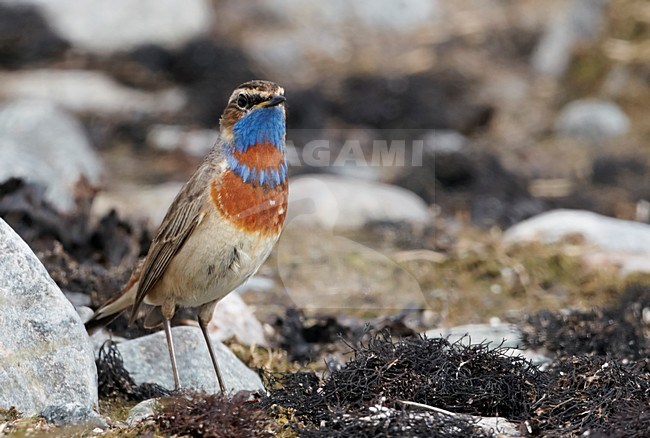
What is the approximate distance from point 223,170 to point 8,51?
877cm

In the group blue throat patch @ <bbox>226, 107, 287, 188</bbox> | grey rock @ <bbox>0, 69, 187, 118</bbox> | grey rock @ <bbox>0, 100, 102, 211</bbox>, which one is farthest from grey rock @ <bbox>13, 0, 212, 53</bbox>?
blue throat patch @ <bbox>226, 107, 287, 188</bbox>

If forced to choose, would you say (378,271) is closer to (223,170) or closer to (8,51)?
(223,170)

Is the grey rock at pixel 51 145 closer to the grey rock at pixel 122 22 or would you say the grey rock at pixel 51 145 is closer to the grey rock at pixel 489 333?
the grey rock at pixel 122 22

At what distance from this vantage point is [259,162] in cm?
554

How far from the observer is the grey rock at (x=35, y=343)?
477cm

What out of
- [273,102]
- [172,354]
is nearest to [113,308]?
[172,354]

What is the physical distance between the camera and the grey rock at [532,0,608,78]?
13781 millimetres


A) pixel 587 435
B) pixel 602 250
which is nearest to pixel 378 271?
pixel 602 250

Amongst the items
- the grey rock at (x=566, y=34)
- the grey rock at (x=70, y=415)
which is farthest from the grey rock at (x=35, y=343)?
the grey rock at (x=566, y=34)

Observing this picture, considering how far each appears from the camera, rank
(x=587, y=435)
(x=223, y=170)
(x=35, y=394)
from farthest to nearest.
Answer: (x=223, y=170), (x=35, y=394), (x=587, y=435)

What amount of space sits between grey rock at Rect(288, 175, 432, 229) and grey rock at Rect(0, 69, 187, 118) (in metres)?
3.46

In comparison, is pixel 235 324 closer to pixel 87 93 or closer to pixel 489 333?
pixel 489 333

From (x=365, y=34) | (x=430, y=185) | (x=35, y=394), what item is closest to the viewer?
(x=35, y=394)

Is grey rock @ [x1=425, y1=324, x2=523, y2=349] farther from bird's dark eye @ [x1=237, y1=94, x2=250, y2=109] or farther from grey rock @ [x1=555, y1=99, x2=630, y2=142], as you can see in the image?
grey rock @ [x1=555, y1=99, x2=630, y2=142]
